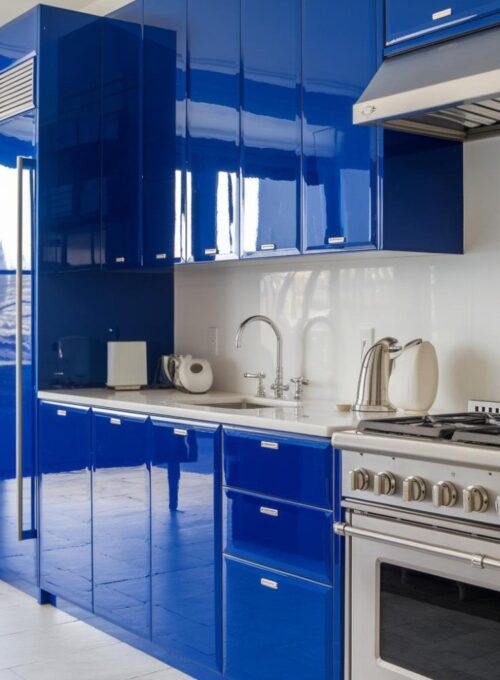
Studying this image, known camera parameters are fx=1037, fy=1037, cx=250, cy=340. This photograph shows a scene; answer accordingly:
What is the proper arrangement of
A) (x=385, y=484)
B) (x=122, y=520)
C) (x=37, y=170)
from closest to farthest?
(x=385, y=484), (x=122, y=520), (x=37, y=170)

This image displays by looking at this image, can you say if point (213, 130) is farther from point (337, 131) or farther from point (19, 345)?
point (19, 345)

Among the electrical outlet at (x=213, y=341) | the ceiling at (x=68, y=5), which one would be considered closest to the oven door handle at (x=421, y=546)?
the electrical outlet at (x=213, y=341)

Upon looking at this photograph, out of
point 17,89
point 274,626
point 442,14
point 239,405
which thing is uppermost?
point 17,89

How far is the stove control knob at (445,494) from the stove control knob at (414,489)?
59 mm

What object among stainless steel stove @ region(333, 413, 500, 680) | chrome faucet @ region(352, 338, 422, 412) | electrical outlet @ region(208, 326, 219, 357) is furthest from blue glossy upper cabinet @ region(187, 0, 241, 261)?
stainless steel stove @ region(333, 413, 500, 680)

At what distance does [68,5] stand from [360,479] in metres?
3.30

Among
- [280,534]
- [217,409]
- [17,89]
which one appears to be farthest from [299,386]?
[17,89]

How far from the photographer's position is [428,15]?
2.94 metres

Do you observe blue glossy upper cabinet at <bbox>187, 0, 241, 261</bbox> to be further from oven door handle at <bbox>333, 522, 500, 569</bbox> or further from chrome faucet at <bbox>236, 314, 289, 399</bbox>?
oven door handle at <bbox>333, 522, 500, 569</bbox>

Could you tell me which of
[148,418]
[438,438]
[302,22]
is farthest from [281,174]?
[438,438]

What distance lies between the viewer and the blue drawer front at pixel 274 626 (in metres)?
2.90

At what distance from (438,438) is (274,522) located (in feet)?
2.28

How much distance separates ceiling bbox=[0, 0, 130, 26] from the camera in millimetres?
4957

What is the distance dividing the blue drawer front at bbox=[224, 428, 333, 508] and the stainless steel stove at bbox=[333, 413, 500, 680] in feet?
0.31
